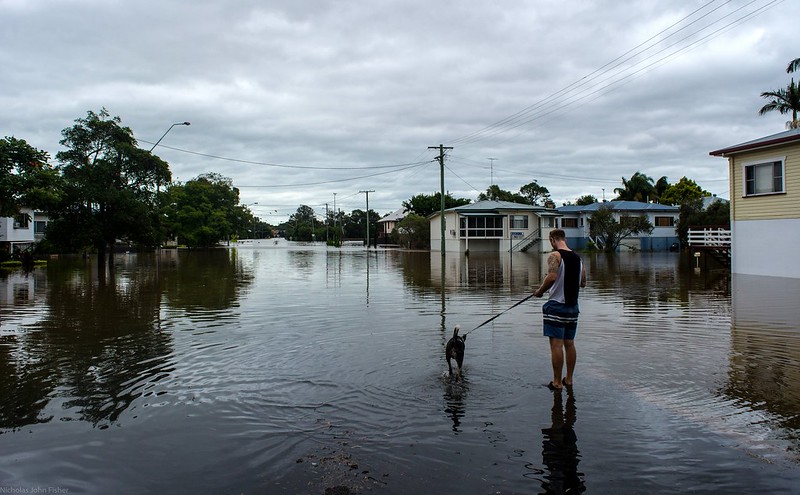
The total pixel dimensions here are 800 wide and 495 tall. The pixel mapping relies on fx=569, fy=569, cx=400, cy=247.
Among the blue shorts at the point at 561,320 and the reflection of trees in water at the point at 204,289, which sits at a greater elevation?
the blue shorts at the point at 561,320

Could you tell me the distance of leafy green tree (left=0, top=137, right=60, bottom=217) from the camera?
21.5 meters

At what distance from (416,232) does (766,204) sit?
48682 mm

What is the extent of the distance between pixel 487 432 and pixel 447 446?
50 centimetres

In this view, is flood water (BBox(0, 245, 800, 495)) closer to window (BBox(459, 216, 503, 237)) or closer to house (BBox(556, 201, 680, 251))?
window (BBox(459, 216, 503, 237))

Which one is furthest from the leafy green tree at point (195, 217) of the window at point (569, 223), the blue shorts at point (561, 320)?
the blue shorts at point (561, 320)

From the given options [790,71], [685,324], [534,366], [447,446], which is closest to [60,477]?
[447,446]

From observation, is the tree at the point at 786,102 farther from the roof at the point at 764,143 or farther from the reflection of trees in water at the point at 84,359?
the reflection of trees in water at the point at 84,359

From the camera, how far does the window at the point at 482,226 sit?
5919 cm

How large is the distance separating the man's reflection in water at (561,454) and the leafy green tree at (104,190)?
90.2 ft

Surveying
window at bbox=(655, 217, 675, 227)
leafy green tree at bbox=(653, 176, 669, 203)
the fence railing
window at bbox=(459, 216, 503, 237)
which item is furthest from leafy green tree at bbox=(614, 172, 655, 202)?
the fence railing

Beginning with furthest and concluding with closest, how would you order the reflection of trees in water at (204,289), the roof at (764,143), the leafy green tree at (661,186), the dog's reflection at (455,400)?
the leafy green tree at (661,186)
the roof at (764,143)
the reflection of trees in water at (204,289)
the dog's reflection at (455,400)

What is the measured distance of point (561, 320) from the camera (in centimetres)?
649

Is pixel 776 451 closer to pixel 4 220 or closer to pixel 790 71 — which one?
pixel 790 71

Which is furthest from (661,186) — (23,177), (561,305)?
(561,305)
